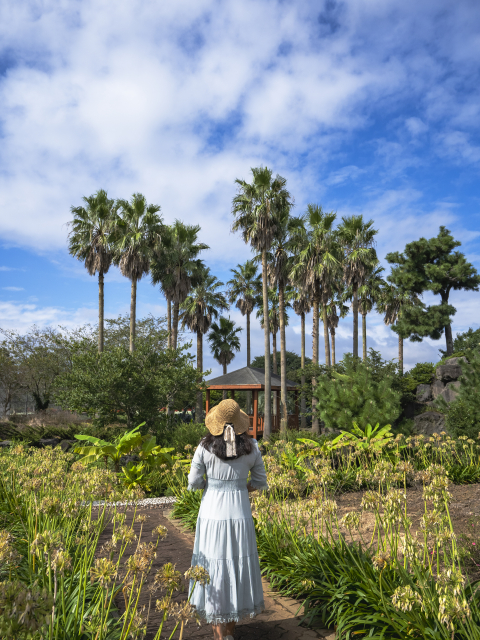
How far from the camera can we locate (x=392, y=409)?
493 inches

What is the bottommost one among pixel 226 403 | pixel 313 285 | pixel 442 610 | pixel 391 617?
pixel 391 617

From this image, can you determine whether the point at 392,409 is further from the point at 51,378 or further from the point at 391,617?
the point at 51,378

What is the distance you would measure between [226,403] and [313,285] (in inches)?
894

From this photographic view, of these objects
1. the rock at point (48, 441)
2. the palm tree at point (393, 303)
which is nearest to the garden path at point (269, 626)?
the rock at point (48, 441)

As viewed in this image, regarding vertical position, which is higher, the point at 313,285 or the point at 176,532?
the point at 313,285


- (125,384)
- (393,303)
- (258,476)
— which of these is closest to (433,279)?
(393,303)

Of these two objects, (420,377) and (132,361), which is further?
(420,377)

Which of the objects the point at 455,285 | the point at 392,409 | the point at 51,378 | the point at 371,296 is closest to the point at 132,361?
the point at 392,409

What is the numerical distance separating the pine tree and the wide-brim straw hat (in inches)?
1161

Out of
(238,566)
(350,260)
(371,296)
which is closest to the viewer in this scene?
(238,566)

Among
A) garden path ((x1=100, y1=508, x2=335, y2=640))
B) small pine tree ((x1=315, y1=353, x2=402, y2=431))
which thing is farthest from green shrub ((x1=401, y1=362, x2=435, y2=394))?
garden path ((x1=100, y1=508, x2=335, y2=640))

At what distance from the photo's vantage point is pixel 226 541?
11.0 ft

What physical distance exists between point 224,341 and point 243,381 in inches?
572

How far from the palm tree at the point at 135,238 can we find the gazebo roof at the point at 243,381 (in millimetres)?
6409
